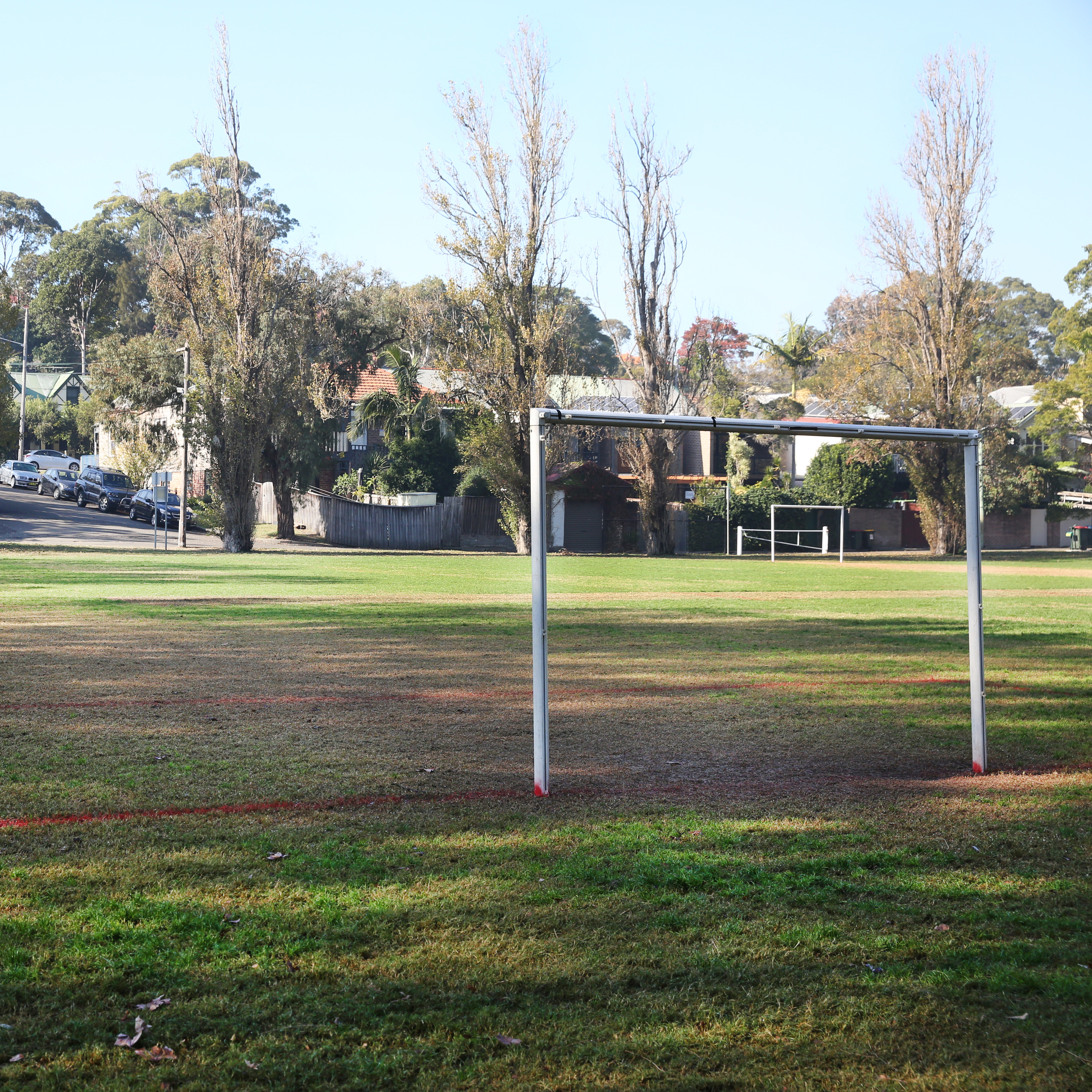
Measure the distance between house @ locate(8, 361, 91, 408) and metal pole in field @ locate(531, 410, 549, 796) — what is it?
73.1 m

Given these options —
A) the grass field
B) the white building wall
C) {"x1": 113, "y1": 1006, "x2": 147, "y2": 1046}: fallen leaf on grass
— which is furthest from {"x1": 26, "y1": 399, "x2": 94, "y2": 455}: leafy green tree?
{"x1": 113, "y1": 1006, "x2": 147, "y2": 1046}: fallen leaf on grass

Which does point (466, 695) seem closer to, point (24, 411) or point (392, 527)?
point (392, 527)

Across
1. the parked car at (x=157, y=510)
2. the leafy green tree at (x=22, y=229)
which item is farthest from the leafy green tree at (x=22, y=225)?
the parked car at (x=157, y=510)

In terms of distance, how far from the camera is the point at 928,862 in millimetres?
5262

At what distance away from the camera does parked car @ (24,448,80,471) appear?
65250mm

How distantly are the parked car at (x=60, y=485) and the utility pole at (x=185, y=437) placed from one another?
60.3 ft

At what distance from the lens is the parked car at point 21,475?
198 feet

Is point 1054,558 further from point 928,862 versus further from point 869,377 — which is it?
point 928,862

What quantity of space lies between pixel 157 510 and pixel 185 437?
28.4 ft

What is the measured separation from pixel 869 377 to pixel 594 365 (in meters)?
30.0

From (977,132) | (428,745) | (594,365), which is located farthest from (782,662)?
(594,365)

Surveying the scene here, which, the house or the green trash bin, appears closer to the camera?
the green trash bin

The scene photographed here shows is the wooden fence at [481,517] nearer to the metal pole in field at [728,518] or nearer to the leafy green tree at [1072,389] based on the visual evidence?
the metal pole in field at [728,518]

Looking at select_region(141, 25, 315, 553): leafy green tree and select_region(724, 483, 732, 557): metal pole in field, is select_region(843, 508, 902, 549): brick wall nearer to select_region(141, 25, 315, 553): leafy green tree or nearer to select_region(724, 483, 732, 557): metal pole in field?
select_region(724, 483, 732, 557): metal pole in field
